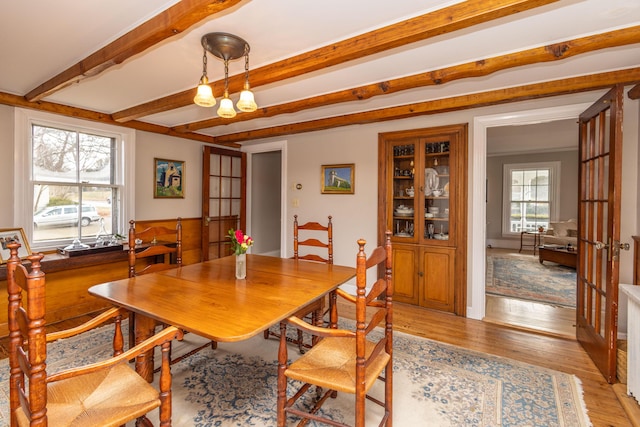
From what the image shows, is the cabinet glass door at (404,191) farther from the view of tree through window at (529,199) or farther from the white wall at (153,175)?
the view of tree through window at (529,199)

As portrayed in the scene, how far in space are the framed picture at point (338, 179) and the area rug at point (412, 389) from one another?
2155 mm

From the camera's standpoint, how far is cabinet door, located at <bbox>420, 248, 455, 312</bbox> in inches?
137

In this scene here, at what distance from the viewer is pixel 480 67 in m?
2.22

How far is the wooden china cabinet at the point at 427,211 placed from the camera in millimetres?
3422

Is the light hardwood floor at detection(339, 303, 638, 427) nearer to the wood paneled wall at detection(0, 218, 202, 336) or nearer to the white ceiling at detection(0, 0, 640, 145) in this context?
the white ceiling at detection(0, 0, 640, 145)

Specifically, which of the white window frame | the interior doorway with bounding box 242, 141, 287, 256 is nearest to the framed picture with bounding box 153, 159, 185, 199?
the white window frame

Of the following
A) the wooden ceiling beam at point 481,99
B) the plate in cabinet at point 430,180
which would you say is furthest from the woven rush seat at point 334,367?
the wooden ceiling beam at point 481,99

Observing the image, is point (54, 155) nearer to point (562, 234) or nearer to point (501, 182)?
point (562, 234)

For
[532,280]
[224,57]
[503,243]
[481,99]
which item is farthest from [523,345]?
[503,243]

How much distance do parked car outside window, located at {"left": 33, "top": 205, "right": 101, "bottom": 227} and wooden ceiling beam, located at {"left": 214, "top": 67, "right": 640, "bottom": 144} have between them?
8.14 ft

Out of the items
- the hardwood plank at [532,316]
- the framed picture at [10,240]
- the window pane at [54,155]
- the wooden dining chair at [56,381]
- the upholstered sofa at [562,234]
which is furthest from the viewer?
the upholstered sofa at [562,234]

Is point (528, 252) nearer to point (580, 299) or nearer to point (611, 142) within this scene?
point (580, 299)

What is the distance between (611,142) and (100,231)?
16.5ft

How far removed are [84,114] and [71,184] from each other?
2.63 ft
